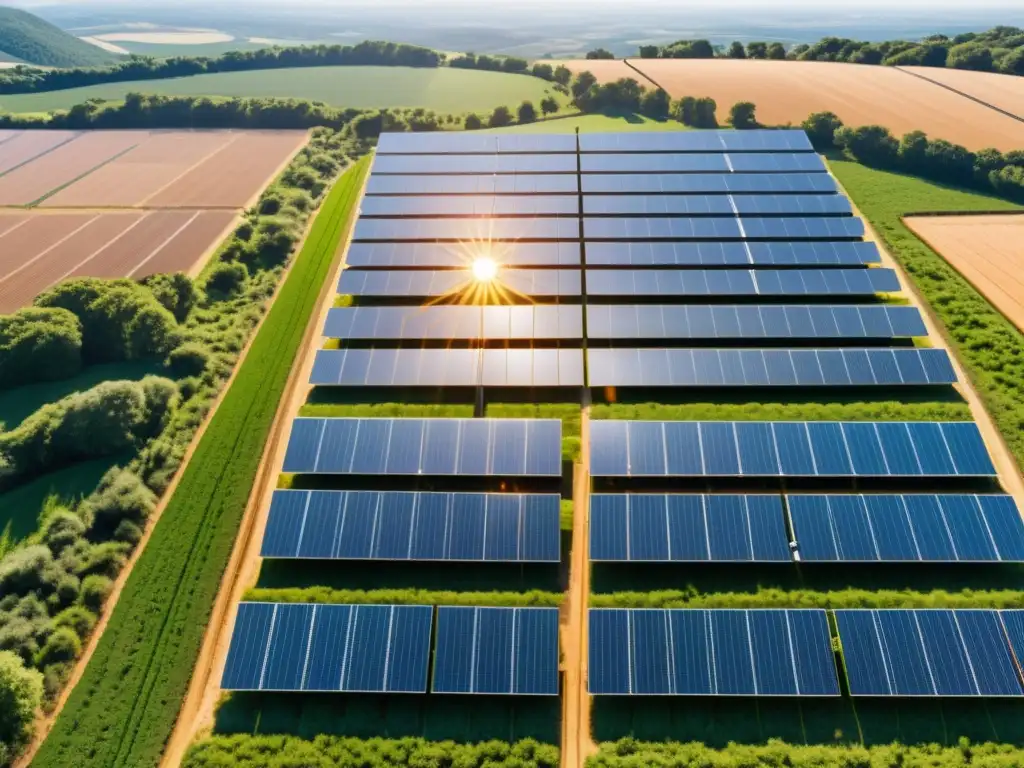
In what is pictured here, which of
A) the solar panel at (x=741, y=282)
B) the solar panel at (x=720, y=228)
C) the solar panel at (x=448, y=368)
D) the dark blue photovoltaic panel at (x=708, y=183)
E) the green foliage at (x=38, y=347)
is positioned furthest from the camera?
the dark blue photovoltaic panel at (x=708, y=183)

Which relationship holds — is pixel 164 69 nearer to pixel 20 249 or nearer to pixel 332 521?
pixel 20 249

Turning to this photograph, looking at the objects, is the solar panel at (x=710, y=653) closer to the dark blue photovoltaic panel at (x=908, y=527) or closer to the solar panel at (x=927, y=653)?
the solar panel at (x=927, y=653)

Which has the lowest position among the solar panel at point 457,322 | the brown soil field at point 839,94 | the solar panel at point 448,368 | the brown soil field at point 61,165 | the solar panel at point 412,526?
the solar panel at point 412,526

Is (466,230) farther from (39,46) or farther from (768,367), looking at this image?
(39,46)

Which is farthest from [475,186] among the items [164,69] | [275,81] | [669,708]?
[164,69]

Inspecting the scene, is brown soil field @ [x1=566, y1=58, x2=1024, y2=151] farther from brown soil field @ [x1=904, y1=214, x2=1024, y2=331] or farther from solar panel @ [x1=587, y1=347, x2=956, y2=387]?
solar panel @ [x1=587, y1=347, x2=956, y2=387]

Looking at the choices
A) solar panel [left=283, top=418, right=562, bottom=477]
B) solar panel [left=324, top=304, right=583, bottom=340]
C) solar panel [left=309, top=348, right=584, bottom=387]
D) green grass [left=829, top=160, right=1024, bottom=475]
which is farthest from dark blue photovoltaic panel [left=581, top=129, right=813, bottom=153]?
solar panel [left=283, top=418, right=562, bottom=477]

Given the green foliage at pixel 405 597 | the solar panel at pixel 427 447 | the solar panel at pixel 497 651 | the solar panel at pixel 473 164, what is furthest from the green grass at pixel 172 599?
the solar panel at pixel 473 164

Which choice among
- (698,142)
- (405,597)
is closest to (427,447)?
(405,597)
